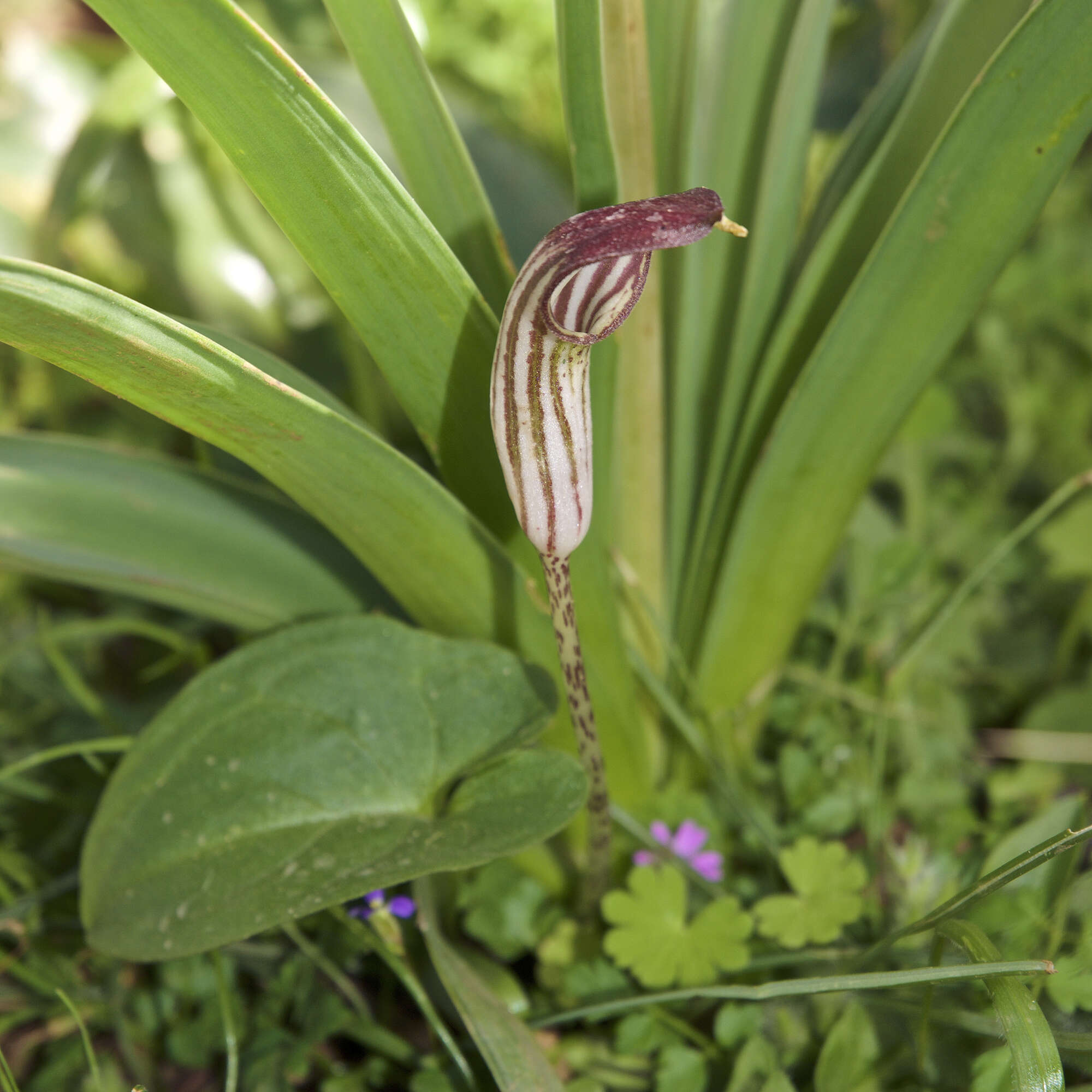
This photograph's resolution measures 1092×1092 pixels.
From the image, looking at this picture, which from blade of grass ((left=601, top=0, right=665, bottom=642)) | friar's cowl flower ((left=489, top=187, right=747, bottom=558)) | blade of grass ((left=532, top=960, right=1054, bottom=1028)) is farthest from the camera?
blade of grass ((left=601, top=0, right=665, bottom=642))

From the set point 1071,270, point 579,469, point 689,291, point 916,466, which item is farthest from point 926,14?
point 579,469

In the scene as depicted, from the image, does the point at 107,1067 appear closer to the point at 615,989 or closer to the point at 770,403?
the point at 615,989

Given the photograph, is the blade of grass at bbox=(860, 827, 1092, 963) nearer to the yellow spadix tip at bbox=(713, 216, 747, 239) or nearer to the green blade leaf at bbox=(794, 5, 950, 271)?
the yellow spadix tip at bbox=(713, 216, 747, 239)

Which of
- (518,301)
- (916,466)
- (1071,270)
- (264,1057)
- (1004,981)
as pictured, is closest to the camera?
(518,301)

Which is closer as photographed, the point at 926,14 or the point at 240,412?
the point at 240,412

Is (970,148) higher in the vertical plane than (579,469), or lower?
higher

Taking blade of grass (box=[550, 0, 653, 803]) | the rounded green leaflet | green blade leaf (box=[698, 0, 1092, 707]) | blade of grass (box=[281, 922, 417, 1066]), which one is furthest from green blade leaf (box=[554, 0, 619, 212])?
blade of grass (box=[281, 922, 417, 1066])

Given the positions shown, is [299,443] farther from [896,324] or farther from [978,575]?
[978,575]
